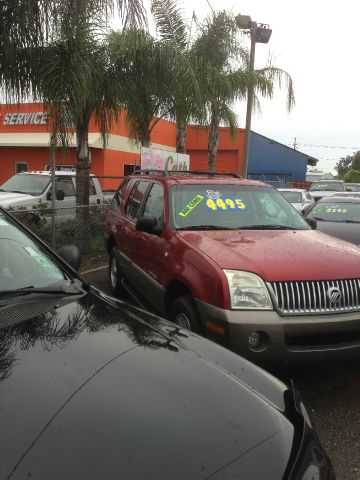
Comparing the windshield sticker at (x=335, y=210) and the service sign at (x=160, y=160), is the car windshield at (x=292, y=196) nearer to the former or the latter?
the service sign at (x=160, y=160)

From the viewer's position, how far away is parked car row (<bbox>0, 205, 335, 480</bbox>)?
55.0 inches

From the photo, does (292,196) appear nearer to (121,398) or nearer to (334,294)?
(334,294)

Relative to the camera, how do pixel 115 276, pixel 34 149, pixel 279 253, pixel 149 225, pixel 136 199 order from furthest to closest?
pixel 34 149, pixel 115 276, pixel 136 199, pixel 149 225, pixel 279 253

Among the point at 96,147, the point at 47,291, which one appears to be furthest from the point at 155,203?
the point at 96,147

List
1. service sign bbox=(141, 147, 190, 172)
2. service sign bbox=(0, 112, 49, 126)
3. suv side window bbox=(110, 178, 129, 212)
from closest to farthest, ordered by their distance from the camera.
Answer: suv side window bbox=(110, 178, 129, 212) < service sign bbox=(141, 147, 190, 172) < service sign bbox=(0, 112, 49, 126)

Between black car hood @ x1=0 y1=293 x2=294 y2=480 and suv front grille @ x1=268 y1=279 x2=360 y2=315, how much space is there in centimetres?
119

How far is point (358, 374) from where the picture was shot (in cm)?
402

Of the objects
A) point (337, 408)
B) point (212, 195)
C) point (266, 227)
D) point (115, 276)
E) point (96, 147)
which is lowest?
point (337, 408)

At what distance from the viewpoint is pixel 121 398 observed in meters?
1.70

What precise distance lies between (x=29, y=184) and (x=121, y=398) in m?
9.83

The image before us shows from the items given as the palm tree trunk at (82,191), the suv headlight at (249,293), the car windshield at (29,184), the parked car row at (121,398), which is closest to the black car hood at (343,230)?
the palm tree trunk at (82,191)

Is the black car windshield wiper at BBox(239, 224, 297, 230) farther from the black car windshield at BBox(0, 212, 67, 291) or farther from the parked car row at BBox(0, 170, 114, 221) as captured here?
the parked car row at BBox(0, 170, 114, 221)

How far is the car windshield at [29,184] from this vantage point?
10516 millimetres

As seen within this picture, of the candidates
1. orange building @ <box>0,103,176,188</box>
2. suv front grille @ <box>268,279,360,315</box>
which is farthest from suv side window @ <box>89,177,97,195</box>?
orange building @ <box>0,103,176,188</box>
